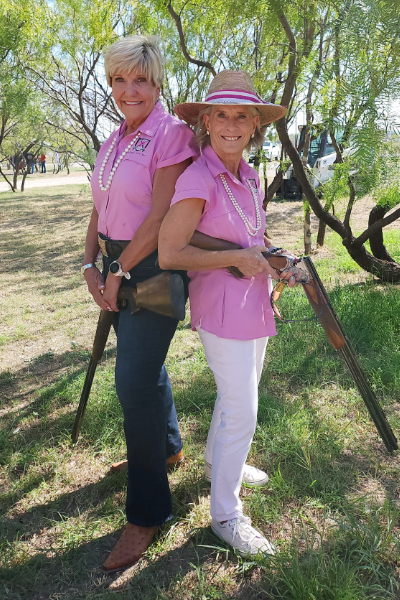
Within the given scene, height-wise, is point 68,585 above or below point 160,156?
below

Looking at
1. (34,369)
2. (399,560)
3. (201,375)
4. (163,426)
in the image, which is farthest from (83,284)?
(399,560)

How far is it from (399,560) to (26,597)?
1.49 meters

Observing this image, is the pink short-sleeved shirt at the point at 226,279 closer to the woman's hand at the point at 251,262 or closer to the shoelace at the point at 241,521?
the woman's hand at the point at 251,262

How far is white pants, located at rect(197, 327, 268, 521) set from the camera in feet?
6.86

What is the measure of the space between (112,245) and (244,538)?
1.33m

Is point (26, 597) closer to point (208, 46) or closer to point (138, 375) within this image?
point (138, 375)

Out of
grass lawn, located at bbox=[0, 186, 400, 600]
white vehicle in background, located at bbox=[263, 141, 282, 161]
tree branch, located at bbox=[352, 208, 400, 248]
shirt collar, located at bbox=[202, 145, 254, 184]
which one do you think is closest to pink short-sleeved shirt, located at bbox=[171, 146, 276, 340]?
shirt collar, located at bbox=[202, 145, 254, 184]

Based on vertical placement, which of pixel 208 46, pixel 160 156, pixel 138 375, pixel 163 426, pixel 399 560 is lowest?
pixel 399 560

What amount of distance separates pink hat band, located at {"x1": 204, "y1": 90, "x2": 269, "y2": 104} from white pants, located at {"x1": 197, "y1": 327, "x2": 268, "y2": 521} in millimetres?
919

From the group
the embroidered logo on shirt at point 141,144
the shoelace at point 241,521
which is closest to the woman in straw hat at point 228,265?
the shoelace at point 241,521

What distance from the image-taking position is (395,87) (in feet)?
8.14

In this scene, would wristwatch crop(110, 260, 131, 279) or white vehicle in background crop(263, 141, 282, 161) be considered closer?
wristwatch crop(110, 260, 131, 279)

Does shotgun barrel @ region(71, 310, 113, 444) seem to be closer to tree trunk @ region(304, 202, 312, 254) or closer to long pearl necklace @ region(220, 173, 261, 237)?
long pearl necklace @ region(220, 173, 261, 237)

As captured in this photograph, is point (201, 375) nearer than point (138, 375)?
No
